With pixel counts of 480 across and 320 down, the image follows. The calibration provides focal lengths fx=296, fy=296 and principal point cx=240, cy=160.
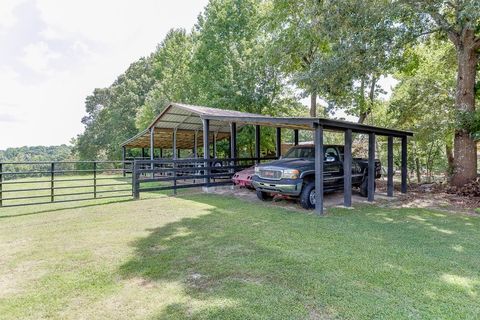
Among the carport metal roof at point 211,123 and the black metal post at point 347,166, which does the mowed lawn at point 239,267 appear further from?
the carport metal roof at point 211,123

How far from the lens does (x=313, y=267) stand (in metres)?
3.61

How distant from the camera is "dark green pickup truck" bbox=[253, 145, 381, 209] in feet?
24.1

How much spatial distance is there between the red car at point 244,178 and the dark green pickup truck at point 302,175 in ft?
4.75

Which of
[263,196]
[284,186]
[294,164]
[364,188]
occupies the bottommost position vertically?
[263,196]

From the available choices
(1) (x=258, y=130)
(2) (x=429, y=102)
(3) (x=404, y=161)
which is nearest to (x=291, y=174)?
(3) (x=404, y=161)

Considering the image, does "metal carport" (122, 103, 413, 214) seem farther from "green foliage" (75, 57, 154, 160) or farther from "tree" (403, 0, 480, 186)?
"green foliage" (75, 57, 154, 160)

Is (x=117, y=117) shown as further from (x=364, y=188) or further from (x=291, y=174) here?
(x=291, y=174)

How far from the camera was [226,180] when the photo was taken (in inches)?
454

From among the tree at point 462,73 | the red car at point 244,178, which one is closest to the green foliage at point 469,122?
the tree at point 462,73

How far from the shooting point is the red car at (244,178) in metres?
10.2

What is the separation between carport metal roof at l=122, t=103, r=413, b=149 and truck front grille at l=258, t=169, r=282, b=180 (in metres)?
1.34

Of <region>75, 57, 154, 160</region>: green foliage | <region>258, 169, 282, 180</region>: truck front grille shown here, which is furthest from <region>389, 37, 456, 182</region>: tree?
<region>75, 57, 154, 160</region>: green foliage

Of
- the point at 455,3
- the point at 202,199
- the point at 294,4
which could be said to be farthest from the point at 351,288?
the point at 294,4

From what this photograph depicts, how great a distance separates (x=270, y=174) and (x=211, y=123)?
8438mm
